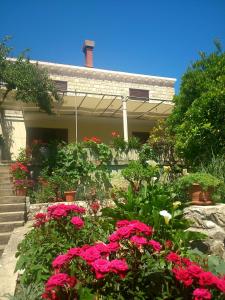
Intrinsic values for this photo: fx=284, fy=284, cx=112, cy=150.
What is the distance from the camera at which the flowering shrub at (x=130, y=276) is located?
2061 mm

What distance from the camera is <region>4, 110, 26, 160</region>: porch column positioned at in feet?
42.5

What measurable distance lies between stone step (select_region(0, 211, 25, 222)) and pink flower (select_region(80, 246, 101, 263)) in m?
5.03

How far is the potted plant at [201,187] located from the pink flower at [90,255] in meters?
4.48

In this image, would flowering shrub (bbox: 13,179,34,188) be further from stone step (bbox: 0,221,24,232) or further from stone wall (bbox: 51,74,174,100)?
stone wall (bbox: 51,74,174,100)

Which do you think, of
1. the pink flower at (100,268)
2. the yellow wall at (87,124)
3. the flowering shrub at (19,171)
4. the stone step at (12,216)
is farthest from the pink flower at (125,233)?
the yellow wall at (87,124)

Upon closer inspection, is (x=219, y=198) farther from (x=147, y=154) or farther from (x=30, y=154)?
(x=30, y=154)

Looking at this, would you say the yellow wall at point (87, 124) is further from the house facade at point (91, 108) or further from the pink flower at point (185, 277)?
the pink flower at point (185, 277)

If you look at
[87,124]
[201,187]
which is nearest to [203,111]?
[201,187]

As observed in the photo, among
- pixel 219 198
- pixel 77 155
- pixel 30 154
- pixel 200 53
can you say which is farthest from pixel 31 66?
pixel 219 198

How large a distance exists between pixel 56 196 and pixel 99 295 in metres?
6.49

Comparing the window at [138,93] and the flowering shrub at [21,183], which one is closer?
the flowering shrub at [21,183]

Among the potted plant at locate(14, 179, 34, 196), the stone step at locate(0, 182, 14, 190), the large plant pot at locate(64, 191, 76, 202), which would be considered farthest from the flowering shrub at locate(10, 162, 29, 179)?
the large plant pot at locate(64, 191, 76, 202)

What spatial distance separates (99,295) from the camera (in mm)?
2248

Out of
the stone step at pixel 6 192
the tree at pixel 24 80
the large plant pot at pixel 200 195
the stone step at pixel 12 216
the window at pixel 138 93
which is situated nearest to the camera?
the large plant pot at pixel 200 195
